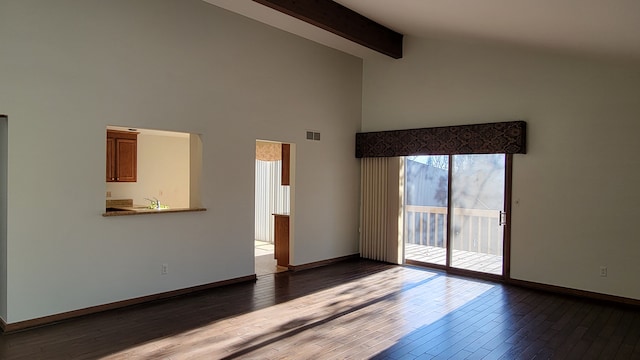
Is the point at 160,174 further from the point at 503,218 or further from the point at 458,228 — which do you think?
the point at 503,218

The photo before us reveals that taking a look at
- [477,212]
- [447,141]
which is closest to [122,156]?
[447,141]

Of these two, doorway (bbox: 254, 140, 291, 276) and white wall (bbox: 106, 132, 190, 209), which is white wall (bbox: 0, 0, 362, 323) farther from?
white wall (bbox: 106, 132, 190, 209)

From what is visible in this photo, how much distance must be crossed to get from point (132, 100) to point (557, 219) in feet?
18.1

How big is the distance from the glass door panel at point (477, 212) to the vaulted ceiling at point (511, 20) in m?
1.82

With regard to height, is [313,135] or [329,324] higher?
[313,135]

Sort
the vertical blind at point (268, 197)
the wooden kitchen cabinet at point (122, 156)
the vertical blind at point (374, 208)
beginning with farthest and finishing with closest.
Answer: the vertical blind at point (268, 197) → the vertical blind at point (374, 208) → the wooden kitchen cabinet at point (122, 156)

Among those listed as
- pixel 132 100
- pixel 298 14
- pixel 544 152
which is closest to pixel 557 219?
pixel 544 152

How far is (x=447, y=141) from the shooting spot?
6.38 m

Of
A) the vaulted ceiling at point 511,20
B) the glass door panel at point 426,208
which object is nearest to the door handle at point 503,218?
the glass door panel at point 426,208

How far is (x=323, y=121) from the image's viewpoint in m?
6.98

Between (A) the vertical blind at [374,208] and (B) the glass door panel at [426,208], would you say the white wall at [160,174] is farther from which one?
(B) the glass door panel at [426,208]

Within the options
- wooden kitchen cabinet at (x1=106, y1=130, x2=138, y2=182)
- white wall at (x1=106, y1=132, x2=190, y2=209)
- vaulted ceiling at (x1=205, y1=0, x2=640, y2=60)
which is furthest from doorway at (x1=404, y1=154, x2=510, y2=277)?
wooden kitchen cabinet at (x1=106, y1=130, x2=138, y2=182)

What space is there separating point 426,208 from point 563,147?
7.31 ft

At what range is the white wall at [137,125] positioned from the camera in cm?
397
